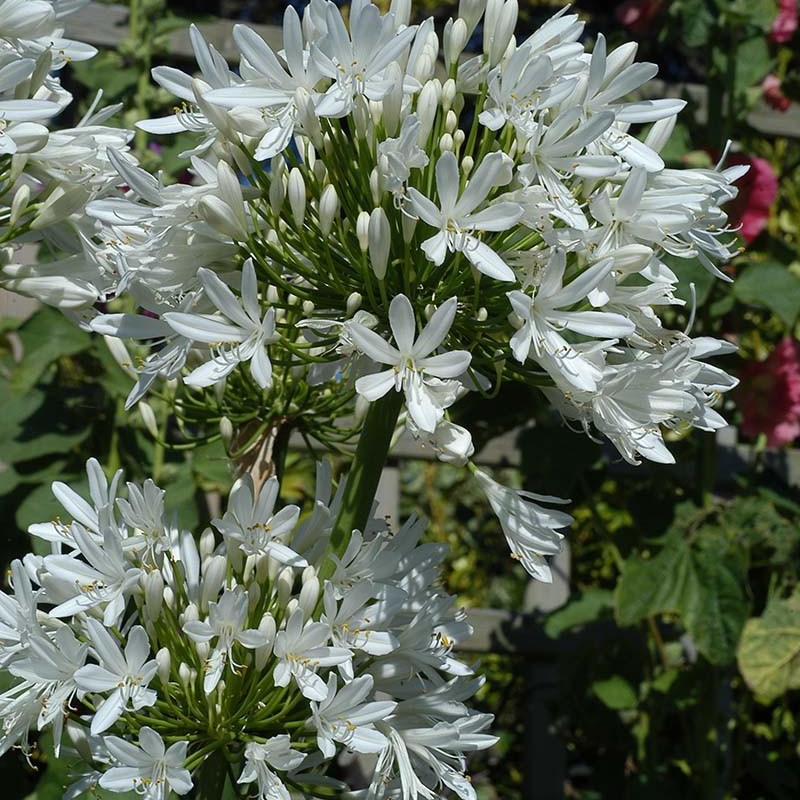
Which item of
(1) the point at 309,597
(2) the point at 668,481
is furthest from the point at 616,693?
(1) the point at 309,597

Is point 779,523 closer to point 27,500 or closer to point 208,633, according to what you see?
point 27,500

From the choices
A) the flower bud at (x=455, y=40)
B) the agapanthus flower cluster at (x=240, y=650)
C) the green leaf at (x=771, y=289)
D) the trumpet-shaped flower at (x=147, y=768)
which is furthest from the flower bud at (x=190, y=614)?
the green leaf at (x=771, y=289)

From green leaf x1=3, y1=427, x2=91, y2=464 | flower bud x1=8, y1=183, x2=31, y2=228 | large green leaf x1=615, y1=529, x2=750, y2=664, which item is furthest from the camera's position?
large green leaf x1=615, y1=529, x2=750, y2=664

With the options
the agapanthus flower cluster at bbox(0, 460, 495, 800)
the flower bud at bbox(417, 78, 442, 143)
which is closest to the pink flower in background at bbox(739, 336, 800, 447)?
the agapanthus flower cluster at bbox(0, 460, 495, 800)

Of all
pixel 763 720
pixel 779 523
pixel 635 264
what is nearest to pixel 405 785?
pixel 635 264

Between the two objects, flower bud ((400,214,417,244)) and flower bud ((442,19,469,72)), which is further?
flower bud ((442,19,469,72))

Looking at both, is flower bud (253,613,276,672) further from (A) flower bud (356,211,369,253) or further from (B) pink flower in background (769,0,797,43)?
(B) pink flower in background (769,0,797,43)
